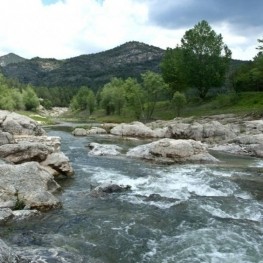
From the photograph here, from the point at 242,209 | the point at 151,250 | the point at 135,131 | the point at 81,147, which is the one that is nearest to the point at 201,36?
the point at 135,131

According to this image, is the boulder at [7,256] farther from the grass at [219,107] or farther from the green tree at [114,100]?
the green tree at [114,100]

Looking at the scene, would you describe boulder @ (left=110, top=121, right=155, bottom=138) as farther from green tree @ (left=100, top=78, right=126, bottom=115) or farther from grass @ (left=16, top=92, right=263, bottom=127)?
green tree @ (left=100, top=78, right=126, bottom=115)

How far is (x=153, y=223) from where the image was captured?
64.7 ft

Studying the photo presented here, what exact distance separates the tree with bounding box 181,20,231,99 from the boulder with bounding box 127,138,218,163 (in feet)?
218

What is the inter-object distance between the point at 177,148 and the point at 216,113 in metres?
49.9

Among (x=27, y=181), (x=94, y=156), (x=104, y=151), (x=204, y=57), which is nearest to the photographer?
(x=27, y=181)

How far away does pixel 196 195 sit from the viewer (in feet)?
85.2

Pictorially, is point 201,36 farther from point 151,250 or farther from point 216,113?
point 151,250

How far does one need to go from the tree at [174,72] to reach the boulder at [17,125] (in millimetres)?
64314

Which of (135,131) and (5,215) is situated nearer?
(5,215)

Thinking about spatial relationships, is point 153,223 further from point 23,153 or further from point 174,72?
point 174,72

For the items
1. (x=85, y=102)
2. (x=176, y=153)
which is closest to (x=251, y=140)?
(x=176, y=153)

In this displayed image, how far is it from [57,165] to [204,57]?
84.2 meters

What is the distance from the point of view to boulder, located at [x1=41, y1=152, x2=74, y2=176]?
30916 mm
